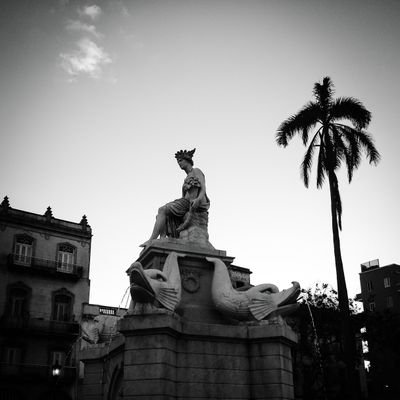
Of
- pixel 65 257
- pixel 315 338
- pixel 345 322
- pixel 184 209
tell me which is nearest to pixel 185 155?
pixel 184 209

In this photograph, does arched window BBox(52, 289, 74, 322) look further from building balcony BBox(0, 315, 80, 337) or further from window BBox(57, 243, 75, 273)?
window BBox(57, 243, 75, 273)

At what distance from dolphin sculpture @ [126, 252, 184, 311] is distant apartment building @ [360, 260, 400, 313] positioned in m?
50.9

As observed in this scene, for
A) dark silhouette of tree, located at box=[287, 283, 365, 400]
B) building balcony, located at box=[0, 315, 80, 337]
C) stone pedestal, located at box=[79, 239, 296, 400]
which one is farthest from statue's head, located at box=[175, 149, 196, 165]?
building balcony, located at box=[0, 315, 80, 337]

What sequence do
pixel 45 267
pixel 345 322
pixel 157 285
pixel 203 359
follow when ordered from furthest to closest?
1. pixel 45 267
2. pixel 345 322
3. pixel 157 285
4. pixel 203 359

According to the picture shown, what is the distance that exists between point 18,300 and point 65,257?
5115 millimetres

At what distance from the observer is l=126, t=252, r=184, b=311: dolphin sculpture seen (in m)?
8.72

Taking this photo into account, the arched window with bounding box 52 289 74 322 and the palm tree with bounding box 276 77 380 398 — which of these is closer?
the palm tree with bounding box 276 77 380 398

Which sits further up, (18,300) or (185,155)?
(18,300)

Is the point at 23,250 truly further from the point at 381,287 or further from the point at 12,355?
the point at 381,287

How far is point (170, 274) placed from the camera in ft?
32.1

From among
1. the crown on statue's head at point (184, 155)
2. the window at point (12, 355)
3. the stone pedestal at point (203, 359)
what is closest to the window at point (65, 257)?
the window at point (12, 355)

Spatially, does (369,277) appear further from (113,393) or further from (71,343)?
(113,393)

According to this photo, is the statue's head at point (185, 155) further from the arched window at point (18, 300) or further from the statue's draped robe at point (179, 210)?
the arched window at point (18, 300)

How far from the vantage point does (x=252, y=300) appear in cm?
970
